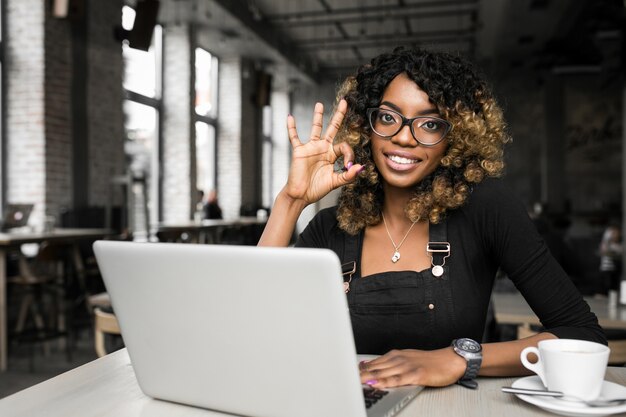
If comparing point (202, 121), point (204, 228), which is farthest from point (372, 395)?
point (202, 121)

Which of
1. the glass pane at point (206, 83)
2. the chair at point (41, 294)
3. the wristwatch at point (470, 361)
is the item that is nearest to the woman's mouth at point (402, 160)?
the wristwatch at point (470, 361)

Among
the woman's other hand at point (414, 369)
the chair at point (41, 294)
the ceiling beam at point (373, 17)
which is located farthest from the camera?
the ceiling beam at point (373, 17)

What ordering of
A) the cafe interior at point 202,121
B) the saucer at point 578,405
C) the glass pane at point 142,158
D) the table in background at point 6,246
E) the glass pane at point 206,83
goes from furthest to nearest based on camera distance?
the glass pane at point 206,83, the glass pane at point 142,158, the cafe interior at point 202,121, the table in background at point 6,246, the saucer at point 578,405

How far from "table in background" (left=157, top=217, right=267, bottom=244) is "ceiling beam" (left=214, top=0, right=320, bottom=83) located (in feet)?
9.22

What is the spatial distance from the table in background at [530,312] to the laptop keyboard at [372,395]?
139cm

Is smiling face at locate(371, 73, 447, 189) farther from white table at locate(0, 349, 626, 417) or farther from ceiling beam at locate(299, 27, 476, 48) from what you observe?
ceiling beam at locate(299, 27, 476, 48)

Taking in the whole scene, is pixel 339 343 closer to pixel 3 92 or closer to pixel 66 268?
pixel 66 268

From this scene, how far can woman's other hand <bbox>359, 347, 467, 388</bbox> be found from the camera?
36.4 inches

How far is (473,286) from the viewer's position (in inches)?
51.1

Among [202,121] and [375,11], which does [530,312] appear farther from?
[202,121]

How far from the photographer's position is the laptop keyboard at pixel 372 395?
843 millimetres

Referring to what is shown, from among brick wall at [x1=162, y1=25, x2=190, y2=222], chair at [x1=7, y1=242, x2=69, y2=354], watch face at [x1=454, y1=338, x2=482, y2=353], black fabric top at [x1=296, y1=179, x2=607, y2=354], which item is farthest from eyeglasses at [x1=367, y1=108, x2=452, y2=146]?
brick wall at [x1=162, y1=25, x2=190, y2=222]

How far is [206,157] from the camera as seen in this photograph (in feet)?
36.1

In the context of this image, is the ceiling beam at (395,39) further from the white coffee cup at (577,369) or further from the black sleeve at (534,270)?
the white coffee cup at (577,369)
